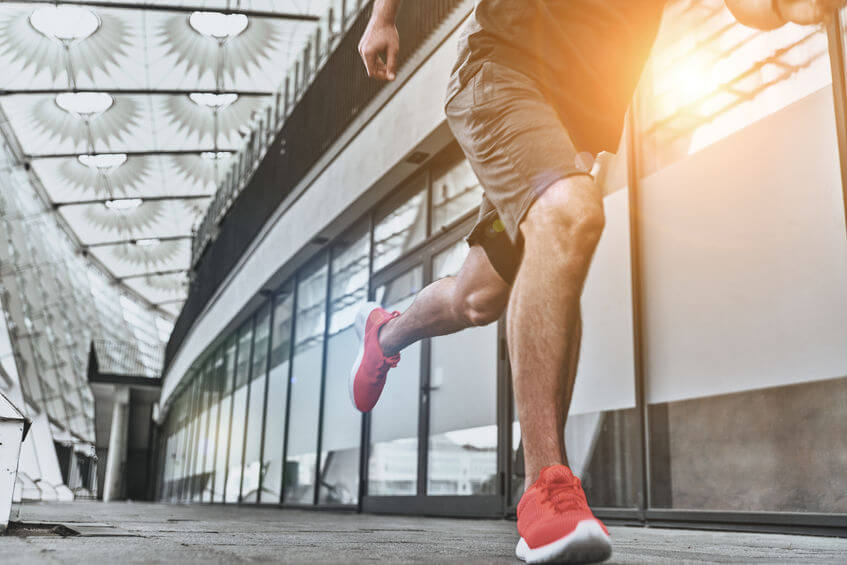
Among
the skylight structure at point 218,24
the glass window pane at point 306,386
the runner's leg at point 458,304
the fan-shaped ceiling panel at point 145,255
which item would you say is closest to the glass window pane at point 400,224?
the glass window pane at point 306,386

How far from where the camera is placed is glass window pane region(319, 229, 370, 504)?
7898mm

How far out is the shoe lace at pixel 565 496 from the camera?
1279mm

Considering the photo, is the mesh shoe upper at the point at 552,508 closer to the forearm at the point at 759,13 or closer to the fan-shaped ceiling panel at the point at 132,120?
the forearm at the point at 759,13

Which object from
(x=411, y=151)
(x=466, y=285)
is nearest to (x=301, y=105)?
(x=411, y=151)

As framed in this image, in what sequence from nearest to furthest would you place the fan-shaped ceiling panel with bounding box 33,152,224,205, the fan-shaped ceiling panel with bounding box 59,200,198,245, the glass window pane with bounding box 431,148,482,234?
the glass window pane with bounding box 431,148,482,234
the fan-shaped ceiling panel with bounding box 33,152,224,205
the fan-shaped ceiling panel with bounding box 59,200,198,245

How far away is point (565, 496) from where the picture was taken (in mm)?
1295

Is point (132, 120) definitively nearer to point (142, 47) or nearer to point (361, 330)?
point (142, 47)

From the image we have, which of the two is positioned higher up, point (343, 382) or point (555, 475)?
point (343, 382)

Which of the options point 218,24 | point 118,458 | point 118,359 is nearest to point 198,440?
point 218,24

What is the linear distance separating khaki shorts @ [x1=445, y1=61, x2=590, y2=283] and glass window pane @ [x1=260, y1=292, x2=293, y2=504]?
28.9 ft

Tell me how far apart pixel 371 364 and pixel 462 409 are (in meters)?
3.44

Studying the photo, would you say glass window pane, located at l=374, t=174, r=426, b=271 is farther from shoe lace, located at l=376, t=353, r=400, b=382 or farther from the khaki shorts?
the khaki shorts

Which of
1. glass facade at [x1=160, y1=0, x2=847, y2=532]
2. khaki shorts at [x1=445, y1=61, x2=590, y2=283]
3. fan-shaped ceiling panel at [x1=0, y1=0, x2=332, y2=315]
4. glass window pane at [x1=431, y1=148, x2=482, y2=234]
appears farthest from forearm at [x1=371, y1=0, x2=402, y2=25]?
fan-shaped ceiling panel at [x1=0, y1=0, x2=332, y2=315]

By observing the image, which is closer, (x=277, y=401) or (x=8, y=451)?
(x=8, y=451)
